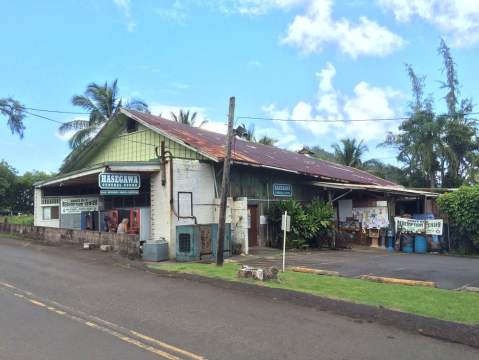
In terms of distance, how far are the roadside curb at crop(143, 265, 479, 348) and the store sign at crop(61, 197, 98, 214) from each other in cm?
1109

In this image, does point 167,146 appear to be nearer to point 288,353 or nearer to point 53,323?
point 53,323

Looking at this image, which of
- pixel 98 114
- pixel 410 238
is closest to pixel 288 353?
pixel 410 238

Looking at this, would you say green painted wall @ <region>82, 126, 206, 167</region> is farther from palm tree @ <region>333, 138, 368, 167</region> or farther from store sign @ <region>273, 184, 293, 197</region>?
palm tree @ <region>333, 138, 368, 167</region>

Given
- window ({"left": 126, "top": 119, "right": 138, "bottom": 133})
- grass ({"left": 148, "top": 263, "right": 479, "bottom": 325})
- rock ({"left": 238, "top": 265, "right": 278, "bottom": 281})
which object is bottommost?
grass ({"left": 148, "top": 263, "right": 479, "bottom": 325})

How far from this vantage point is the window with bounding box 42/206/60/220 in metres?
21.8

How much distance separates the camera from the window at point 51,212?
21.8m

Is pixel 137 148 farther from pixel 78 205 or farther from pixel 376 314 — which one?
pixel 376 314

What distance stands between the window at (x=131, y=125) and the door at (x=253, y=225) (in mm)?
6725

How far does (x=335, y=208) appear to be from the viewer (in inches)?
934

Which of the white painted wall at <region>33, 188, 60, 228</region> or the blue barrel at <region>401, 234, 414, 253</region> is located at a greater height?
the white painted wall at <region>33, 188, 60, 228</region>

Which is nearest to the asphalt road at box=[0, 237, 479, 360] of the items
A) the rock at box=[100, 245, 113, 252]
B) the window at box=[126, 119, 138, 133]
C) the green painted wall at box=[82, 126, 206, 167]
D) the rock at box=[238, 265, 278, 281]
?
the rock at box=[238, 265, 278, 281]

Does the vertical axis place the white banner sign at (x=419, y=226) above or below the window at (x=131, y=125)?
below

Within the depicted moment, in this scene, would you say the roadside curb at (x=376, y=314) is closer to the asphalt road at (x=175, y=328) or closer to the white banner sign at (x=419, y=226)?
the asphalt road at (x=175, y=328)

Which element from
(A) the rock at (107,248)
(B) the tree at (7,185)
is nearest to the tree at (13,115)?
(B) the tree at (7,185)
